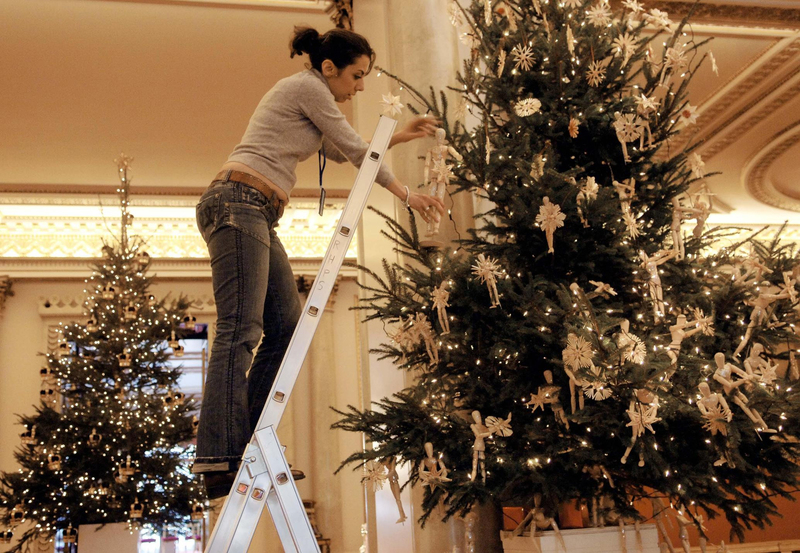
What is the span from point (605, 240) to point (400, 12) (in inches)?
64.1

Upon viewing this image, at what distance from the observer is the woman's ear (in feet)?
6.68

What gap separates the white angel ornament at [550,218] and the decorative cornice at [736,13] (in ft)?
12.1

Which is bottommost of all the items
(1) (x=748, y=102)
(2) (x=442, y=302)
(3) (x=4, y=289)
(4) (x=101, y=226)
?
(2) (x=442, y=302)

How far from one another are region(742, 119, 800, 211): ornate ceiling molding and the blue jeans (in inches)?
307

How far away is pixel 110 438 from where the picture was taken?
631cm

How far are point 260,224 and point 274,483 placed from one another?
2.08 ft

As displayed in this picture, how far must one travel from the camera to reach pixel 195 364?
10.8m

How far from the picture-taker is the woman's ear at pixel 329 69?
204 cm

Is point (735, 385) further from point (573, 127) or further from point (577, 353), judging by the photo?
point (573, 127)

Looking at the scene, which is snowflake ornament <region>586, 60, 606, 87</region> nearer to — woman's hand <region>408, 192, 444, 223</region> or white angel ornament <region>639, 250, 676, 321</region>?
white angel ornament <region>639, 250, 676, 321</region>

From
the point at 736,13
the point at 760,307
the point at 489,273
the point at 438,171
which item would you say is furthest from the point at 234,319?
the point at 736,13

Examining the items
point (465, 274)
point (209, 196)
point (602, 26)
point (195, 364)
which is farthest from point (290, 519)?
point (195, 364)

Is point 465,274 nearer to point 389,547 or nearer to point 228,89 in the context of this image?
point 389,547

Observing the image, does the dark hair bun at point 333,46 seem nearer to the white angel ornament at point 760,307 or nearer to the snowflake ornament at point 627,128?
the snowflake ornament at point 627,128
